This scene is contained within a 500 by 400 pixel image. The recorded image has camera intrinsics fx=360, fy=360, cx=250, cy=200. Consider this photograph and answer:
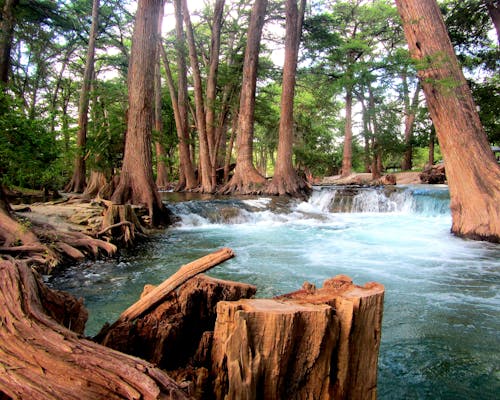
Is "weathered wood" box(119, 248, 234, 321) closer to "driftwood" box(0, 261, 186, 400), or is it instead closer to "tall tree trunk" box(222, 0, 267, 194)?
"driftwood" box(0, 261, 186, 400)

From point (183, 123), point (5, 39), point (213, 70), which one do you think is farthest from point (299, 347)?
point (183, 123)

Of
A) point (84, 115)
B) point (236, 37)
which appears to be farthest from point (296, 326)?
point (236, 37)

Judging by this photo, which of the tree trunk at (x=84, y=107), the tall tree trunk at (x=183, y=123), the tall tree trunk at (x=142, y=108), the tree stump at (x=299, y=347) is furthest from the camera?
the tall tree trunk at (x=183, y=123)

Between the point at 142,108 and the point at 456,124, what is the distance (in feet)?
25.7

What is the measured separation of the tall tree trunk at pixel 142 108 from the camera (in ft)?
32.3

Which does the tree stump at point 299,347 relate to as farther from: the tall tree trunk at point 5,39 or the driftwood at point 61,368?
the tall tree trunk at point 5,39

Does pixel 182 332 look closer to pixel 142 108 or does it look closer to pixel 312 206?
pixel 142 108

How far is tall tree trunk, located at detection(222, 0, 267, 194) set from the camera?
16.5m

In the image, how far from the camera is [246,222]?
1166 centimetres

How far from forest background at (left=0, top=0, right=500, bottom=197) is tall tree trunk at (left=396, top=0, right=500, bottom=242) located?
55 cm

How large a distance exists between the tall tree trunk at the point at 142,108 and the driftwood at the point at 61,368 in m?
8.32

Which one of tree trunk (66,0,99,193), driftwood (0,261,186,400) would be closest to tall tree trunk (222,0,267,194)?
tree trunk (66,0,99,193)

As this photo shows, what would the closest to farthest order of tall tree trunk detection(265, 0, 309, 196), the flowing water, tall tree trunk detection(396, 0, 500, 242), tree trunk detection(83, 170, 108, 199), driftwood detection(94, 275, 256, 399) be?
driftwood detection(94, 275, 256, 399) → the flowing water → tall tree trunk detection(396, 0, 500, 242) → tree trunk detection(83, 170, 108, 199) → tall tree trunk detection(265, 0, 309, 196)

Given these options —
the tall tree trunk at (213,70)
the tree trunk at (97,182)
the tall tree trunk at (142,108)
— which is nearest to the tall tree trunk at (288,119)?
the tall tree trunk at (213,70)
